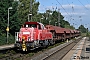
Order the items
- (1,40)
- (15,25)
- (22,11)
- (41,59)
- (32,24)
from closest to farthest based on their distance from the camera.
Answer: (41,59) → (32,24) → (1,40) → (15,25) → (22,11)

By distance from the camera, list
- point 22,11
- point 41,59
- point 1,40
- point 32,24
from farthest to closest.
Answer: point 22,11 → point 1,40 → point 32,24 → point 41,59

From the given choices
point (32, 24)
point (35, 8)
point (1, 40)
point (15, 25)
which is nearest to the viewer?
point (32, 24)

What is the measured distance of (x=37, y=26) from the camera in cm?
2936

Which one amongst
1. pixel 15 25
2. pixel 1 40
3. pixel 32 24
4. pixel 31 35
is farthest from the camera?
pixel 15 25

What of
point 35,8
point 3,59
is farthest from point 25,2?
point 3,59

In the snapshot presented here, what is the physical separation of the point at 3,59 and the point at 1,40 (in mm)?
34656

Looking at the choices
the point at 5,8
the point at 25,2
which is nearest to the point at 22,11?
the point at 25,2

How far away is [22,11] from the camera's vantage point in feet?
281

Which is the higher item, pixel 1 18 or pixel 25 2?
pixel 25 2

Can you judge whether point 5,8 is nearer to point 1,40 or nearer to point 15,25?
point 15,25

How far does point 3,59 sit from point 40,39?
9.52 metres

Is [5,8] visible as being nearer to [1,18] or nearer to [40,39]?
[1,18]

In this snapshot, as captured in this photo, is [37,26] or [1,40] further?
[1,40]

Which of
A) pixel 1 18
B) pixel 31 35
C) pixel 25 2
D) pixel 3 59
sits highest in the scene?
pixel 25 2
